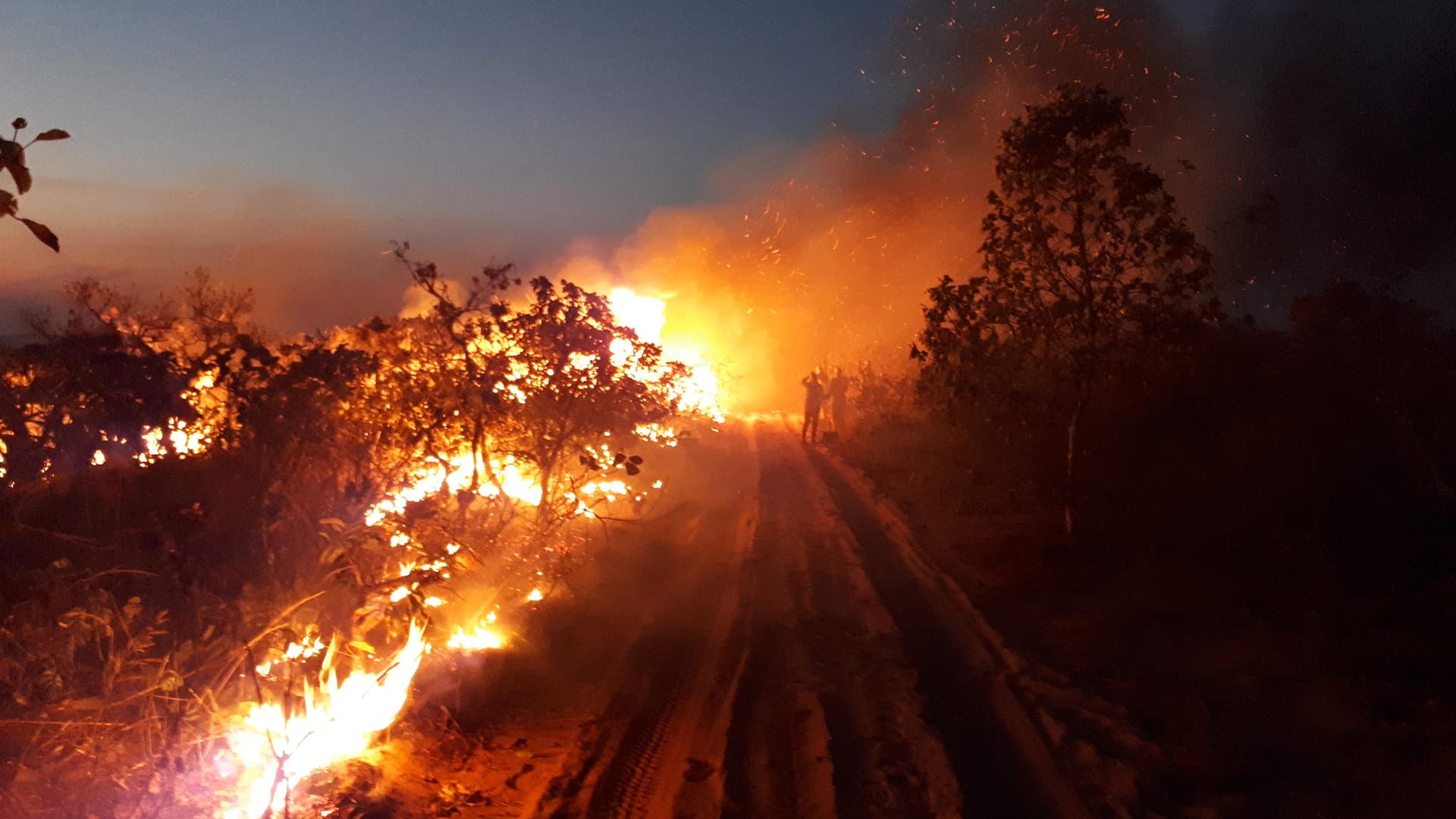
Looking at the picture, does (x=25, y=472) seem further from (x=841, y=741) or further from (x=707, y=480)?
(x=707, y=480)

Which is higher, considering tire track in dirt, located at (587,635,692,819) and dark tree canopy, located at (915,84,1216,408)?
dark tree canopy, located at (915,84,1216,408)

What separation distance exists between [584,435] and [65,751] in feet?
21.4

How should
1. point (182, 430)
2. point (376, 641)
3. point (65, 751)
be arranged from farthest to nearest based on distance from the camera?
point (182, 430)
point (376, 641)
point (65, 751)

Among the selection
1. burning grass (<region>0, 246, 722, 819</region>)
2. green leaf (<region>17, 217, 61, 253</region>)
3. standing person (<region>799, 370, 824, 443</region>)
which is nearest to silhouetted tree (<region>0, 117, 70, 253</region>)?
green leaf (<region>17, 217, 61, 253</region>)

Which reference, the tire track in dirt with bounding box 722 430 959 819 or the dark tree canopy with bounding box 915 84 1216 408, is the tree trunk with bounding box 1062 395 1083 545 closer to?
the dark tree canopy with bounding box 915 84 1216 408

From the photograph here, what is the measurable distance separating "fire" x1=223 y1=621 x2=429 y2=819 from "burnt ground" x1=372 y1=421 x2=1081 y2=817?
315mm

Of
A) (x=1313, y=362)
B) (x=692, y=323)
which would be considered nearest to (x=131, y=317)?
(x=1313, y=362)

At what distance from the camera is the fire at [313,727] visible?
16.3ft

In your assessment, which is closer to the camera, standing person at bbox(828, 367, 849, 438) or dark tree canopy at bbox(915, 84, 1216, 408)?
dark tree canopy at bbox(915, 84, 1216, 408)

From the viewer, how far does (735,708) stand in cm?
703

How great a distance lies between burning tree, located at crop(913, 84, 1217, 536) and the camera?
9875 mm

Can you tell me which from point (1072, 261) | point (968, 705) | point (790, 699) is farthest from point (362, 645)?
point (1072, 261)

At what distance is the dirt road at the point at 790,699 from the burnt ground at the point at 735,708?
0.02 metres

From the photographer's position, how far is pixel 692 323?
3875 centimetres
